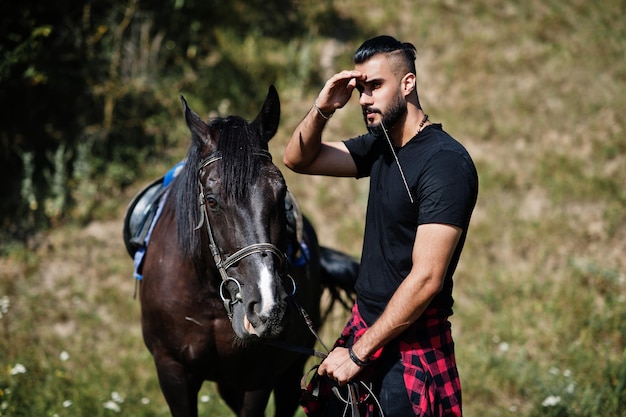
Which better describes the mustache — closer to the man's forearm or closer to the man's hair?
the man's hair

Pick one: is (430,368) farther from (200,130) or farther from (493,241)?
(493,241)

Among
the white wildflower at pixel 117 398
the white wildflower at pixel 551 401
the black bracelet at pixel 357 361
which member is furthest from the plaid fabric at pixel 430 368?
the white wildflower at pixel 117 398

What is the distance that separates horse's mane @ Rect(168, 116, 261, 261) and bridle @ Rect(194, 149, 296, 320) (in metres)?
0.05

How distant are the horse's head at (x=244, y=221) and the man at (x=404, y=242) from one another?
0.37 meters

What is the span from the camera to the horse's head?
2.41 m

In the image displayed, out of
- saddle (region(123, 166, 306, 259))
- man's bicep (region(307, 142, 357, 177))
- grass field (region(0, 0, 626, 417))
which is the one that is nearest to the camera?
man's bicep (region(307, 142, 357, 177))

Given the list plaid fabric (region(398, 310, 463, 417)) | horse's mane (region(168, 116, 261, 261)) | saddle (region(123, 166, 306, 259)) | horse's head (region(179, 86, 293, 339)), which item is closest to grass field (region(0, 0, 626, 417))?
saddle (region(123, 166, 306, 259))

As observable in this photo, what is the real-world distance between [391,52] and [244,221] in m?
0.95

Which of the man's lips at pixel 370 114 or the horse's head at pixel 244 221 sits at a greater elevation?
the man's lips at pixel 370 114

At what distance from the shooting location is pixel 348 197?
26.6ft

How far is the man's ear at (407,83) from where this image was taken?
2.49 m

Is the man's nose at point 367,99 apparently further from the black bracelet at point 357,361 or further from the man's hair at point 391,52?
the black bracelet at point 357,361

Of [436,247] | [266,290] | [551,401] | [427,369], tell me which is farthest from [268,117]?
[551,401]

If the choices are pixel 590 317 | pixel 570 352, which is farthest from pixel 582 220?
pixel 570 352
